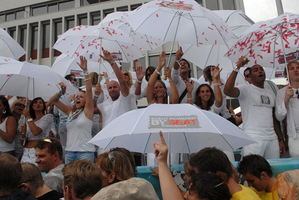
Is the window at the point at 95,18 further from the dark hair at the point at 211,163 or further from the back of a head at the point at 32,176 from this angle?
the dark hair at the point at 211,163

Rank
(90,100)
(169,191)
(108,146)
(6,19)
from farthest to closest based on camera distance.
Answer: (6,19), (90,100), (108,146), (169,191)

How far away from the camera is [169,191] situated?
6.91 feet

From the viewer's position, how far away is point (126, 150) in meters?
2.86

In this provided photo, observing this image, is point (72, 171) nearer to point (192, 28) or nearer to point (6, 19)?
point (192, 28)

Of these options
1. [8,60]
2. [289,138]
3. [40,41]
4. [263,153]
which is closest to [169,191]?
[263,153]

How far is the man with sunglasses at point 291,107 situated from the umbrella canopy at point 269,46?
1.51ft

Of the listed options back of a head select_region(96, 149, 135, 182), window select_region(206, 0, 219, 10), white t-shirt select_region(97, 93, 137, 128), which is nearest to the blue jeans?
white t-shirt select_region(97, 93, 137, 128)

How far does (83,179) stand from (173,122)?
3.03ft

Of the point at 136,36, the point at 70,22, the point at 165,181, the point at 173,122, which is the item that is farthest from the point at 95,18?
the point at 165,181

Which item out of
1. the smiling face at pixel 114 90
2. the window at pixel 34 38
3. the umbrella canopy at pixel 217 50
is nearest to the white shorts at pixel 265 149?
the smiling face at pixel 114 90

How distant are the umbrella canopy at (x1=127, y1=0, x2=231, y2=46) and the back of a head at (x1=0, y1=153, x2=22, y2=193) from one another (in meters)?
3.06

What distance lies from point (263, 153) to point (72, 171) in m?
2.81

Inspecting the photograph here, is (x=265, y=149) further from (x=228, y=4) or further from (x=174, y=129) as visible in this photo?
(x=228, y=4)

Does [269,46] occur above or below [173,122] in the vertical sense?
above
